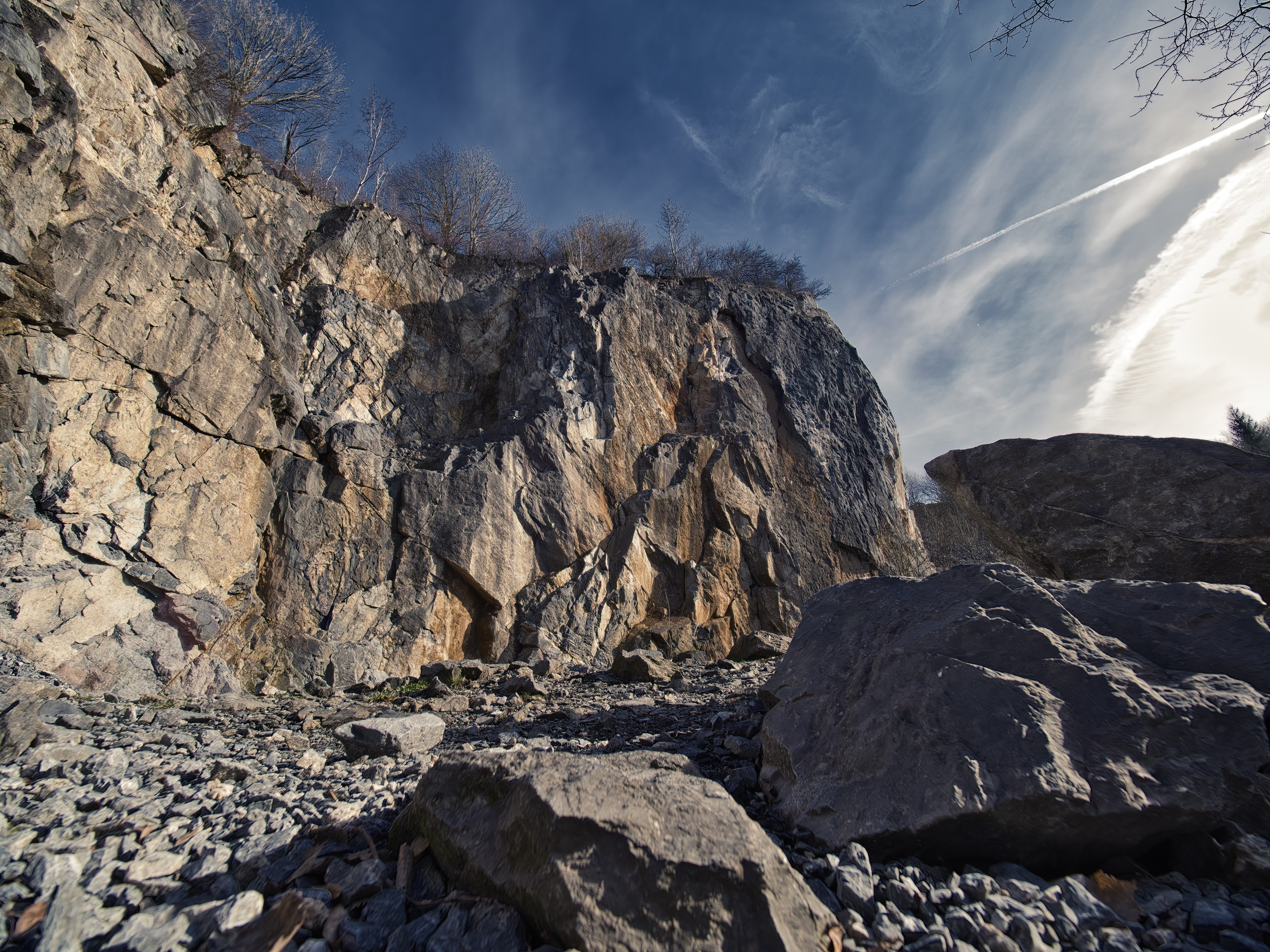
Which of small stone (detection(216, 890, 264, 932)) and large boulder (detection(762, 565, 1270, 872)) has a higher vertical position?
large boulder (detection(762, 565, 1270, 872))

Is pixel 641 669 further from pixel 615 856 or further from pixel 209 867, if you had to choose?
pixel 615 856

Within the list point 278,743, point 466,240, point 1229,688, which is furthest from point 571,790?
point 466,240

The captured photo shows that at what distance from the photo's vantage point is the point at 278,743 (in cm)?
427

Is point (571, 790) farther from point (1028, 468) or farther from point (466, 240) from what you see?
point (466, 240)

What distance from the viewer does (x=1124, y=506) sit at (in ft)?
16.1

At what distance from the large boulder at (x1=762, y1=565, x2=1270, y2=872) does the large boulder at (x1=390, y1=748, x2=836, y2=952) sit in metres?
0.73

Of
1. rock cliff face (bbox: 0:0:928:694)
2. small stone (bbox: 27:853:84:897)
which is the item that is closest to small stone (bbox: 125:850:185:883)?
small stone (bbox: 27:853:84:897)

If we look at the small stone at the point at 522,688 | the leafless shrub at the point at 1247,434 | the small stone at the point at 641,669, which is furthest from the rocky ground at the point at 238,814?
the leafless shrub at the point at 1247,434

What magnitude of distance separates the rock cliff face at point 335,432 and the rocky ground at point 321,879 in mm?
5396

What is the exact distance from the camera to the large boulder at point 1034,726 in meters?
1.94

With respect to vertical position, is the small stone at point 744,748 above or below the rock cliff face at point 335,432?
below

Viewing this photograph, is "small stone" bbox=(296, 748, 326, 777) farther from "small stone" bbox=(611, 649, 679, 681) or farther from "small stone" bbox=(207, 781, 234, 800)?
"small stone" bbox=(611, 649, 679, 681)

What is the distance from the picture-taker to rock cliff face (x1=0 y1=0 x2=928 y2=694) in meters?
7.52

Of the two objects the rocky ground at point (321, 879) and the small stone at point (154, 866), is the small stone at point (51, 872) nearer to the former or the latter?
the rocky ground at point (321, 879)
